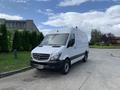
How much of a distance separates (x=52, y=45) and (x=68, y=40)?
94 centimetres

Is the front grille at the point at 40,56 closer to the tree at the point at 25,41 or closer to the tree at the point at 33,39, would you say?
the tree at the point at 25,41

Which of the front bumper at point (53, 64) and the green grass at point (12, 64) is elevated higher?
the front bumper at point (53, 64)

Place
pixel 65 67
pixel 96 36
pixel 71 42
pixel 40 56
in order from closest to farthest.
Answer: pixel 40 56
pixel 65 67
pixel 71 42
pixel 96 36

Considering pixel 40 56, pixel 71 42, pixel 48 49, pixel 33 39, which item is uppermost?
pixel 71 42

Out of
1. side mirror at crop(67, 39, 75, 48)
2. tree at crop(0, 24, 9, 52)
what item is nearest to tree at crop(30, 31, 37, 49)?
tree at crop(0, 24, 9, 52)

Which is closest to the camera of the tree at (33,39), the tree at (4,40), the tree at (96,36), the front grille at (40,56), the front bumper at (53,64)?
the front bumper at (53,64)

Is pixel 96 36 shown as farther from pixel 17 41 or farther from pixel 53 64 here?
pixel 53 64

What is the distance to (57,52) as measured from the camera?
26.7 feet

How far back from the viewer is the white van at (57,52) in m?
8.12

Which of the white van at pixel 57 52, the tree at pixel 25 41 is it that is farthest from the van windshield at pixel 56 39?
the tree at pixel 25 41

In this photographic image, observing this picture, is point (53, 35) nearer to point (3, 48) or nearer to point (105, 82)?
point (105, 82)

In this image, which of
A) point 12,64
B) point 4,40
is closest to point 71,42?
point 12,64

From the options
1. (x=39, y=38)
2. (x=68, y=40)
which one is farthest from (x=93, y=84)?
(x=39, y=38)

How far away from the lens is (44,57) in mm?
8305
